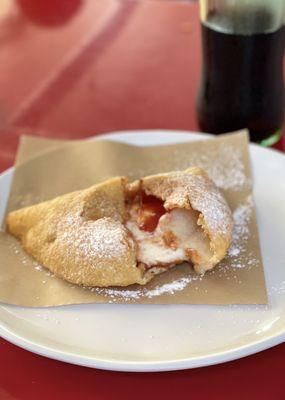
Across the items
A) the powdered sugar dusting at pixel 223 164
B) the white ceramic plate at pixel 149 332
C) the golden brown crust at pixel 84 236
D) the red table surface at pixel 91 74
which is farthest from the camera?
the red table surface at pixel 91 74

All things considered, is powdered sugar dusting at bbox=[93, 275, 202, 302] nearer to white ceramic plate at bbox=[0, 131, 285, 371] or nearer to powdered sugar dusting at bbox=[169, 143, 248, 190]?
white ceramic plate at bbox=[0, 131, 285, 371]

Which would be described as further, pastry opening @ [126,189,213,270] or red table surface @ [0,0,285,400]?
red table surface @ [0,0,285,400]

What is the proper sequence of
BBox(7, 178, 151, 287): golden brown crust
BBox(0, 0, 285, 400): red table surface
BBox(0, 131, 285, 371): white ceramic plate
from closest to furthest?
BBox(0, 131, 285, 371): white ceramic plate
BBox(7, 178, 151, 287): golden brown crust
BBox(0, 0, 285, 400): red table surface

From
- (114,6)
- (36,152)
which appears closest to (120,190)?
(36,152)

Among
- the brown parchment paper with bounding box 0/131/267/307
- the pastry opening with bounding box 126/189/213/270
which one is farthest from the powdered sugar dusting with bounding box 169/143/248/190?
the pastry opening with bounding box 126/189/213/270

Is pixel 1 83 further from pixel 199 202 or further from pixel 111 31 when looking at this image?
pixel 199 202

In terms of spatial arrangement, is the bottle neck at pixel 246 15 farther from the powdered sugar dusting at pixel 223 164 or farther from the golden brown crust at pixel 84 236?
the golden brown crust at pixel 84 236

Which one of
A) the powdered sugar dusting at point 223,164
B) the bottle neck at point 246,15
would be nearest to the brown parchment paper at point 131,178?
the powdered sugar dusting at point 223,164
